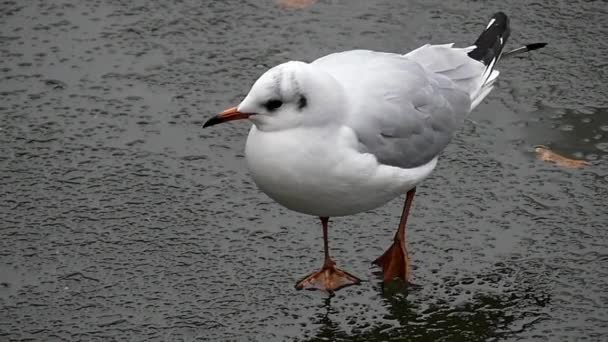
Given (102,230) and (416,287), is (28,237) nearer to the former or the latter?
(102,230)

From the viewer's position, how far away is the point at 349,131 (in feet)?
13.9

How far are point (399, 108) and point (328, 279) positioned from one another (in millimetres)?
762

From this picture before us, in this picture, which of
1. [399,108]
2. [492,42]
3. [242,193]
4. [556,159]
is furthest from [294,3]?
[399,108]

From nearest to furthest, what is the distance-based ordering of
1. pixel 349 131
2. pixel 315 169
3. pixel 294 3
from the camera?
pixel 315 169, pixel 349 131, pixel 294 3

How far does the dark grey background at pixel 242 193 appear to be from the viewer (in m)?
4.36

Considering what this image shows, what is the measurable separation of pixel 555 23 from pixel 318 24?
1410mm

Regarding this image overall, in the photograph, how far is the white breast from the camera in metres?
4.11

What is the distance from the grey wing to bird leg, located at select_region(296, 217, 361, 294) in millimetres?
445

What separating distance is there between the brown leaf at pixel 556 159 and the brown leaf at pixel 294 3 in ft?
6.32

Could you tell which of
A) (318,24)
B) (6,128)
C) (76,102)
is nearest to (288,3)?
(318,24)

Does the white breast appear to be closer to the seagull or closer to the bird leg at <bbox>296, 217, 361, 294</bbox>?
the seagull

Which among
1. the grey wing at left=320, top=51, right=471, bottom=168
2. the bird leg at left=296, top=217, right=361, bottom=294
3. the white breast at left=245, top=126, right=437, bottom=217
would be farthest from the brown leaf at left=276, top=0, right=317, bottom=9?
the white breast at left=245, top=126, right=437, bottom=217

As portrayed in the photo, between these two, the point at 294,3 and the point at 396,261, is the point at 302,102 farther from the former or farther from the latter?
the point at 294,3

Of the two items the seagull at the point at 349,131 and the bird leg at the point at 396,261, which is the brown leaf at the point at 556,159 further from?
the bird leg at the point at 396,261
